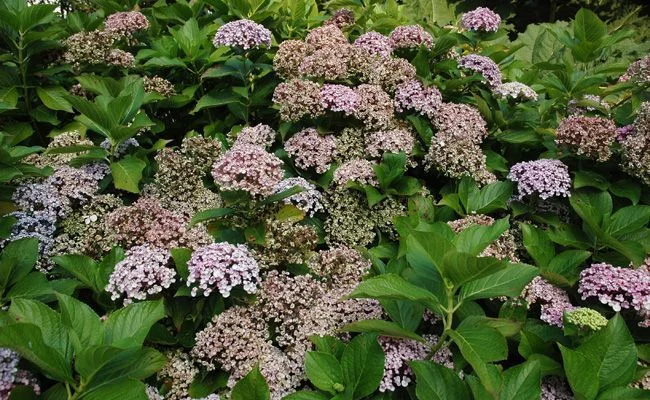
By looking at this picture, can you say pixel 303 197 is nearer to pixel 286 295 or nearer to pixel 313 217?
pixel 313 217

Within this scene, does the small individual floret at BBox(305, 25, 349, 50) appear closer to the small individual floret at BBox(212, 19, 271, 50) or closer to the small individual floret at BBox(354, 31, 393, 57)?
the small individual floret at BBox(354, 31, 393, 57)

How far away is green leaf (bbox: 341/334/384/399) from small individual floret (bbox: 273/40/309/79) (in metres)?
1.44

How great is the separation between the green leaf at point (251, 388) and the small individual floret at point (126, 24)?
2066mm

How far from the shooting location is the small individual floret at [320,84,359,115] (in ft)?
7.93

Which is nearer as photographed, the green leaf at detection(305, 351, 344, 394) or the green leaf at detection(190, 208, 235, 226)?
the green leaf at detection(305, 351, 344, 394)

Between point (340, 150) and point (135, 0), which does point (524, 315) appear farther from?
point (135, 0)

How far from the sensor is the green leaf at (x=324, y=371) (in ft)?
5.31

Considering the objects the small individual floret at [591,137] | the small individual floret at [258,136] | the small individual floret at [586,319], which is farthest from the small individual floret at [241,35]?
the small individual floret at [586,319]

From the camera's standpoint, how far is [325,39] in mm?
2824

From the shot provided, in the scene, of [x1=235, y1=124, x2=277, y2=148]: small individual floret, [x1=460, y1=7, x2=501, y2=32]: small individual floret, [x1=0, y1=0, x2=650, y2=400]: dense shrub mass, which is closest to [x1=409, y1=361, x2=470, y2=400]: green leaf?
[x1=0, y1=0, x2=650, y2=400]: dense shrub mass

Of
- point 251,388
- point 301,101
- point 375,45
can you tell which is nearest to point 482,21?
point 375,45

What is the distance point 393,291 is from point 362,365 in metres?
0.22

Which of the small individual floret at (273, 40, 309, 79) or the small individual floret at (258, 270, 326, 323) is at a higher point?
the small individual floret at (273, 40, 309, 79)

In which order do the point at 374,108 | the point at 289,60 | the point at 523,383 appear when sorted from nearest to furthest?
the point at 523,383, the point at 374,108, the point at 289,60
